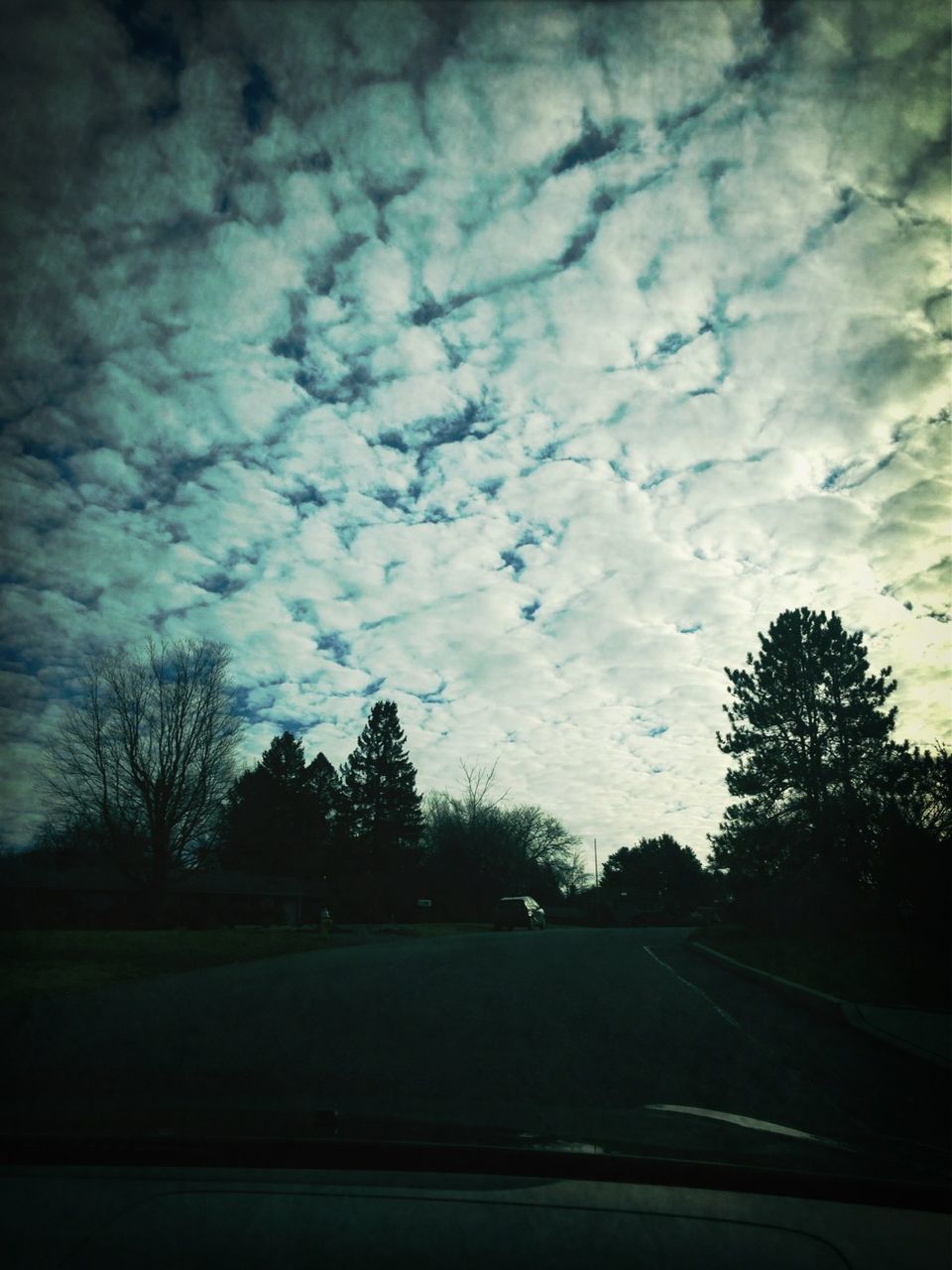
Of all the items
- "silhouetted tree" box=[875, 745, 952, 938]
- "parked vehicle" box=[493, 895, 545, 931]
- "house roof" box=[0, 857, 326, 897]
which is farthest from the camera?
"house roof" box=[0, 857, 326, 897]

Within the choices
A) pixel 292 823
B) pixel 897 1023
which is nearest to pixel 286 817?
pixel 292 823

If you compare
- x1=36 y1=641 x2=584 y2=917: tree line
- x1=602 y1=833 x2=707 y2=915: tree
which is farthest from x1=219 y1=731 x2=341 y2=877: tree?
x1=602 y1=833 x2=707 y2=915: tree

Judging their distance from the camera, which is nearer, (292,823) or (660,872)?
(292,823)

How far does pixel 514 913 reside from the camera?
38375 mm

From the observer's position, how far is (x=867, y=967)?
44.0 feet

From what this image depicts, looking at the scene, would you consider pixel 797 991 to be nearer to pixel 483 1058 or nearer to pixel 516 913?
pixel 483 1058

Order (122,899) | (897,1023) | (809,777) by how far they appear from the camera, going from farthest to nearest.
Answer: (122,899), (809,777), (897,1023)

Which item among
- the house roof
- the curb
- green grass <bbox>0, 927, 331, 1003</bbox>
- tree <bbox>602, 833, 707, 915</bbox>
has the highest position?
tree <bbox>602, 833, 707, 915</bbox>

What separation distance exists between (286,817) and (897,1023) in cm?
6414

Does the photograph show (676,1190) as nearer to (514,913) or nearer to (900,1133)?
(900,1133)

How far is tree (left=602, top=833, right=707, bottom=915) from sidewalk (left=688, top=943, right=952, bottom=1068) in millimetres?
92265

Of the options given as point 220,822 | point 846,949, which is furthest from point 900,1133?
point 220,822

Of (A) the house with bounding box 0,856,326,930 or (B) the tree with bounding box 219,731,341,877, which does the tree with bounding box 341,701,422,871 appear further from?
(A) the house with bounding box 0,856,326,930

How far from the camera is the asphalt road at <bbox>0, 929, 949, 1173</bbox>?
3.33m
